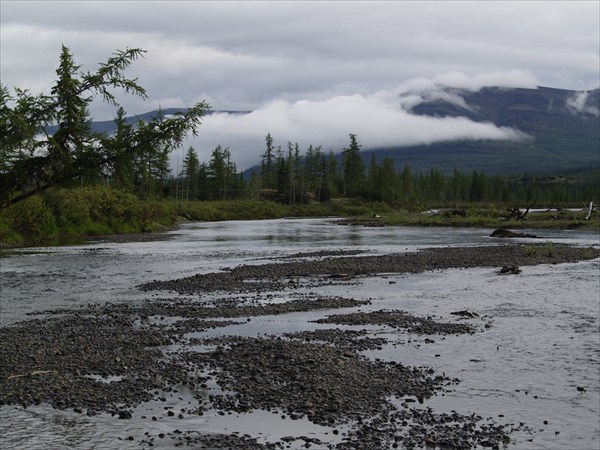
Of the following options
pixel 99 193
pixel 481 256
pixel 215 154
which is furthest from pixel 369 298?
pixel 215 154

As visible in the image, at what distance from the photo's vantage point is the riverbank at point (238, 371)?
13.1 metres

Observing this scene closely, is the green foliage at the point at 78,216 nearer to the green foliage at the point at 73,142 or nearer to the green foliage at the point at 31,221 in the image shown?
the green foliage at the point at 31,221

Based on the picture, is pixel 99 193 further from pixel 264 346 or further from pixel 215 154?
pixel 215 154

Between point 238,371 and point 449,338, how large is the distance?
7.95m

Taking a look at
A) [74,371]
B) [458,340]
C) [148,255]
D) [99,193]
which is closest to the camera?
[74,371]

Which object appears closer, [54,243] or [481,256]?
[481,256]

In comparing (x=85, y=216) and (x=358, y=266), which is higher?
(x=85, y=216)

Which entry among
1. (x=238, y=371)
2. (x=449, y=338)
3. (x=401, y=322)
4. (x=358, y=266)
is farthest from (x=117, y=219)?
(x=238, y=371)

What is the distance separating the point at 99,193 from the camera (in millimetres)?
79812

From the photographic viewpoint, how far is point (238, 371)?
16922 millimetres

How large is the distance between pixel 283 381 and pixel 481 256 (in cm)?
3521

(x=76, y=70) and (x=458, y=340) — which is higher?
(x=76, y=70)

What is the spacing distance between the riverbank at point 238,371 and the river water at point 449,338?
1.55 feet

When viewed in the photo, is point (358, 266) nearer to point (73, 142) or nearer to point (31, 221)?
point (73, 142)
